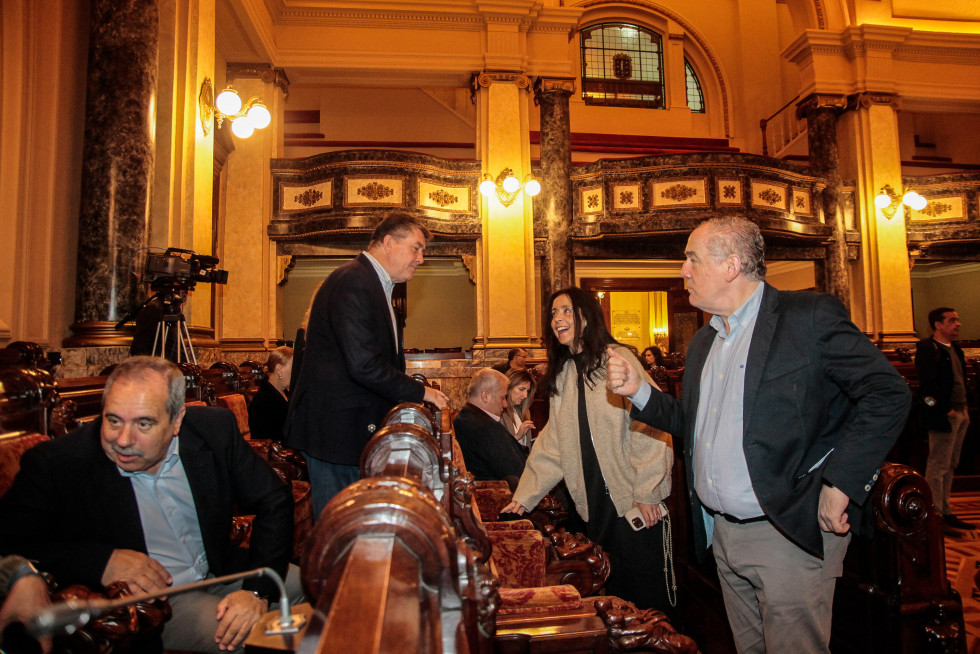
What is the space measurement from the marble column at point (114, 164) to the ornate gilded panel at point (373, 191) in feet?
11.7

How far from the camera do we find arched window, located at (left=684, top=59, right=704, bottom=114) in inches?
530

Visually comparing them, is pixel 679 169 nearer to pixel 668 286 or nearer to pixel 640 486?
pixel 668 286

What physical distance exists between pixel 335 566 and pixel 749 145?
1416cm

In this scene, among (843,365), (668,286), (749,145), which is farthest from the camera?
(749,145)

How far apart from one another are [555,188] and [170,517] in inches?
288

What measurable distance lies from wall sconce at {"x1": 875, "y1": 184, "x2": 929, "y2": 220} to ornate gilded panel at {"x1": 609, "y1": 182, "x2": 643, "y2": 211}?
12.2 feet

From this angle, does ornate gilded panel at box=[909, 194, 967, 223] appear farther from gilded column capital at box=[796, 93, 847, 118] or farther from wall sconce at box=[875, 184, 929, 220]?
gilded column capital at box=[796, 93, 847, 118]

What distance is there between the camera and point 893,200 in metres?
8.90

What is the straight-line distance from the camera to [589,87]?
12.9 m

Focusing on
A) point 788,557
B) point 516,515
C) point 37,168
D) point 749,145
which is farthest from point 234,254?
point 749,145

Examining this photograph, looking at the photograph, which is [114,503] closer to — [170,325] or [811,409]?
[811,409]

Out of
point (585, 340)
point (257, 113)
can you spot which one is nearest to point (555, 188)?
point (257, 113)

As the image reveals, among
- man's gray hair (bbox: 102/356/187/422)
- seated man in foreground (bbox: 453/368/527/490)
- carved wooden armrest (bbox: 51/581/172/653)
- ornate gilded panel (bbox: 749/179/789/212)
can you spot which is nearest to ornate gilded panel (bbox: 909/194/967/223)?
ornate gilded panel (bbox: 749/179/789/212)

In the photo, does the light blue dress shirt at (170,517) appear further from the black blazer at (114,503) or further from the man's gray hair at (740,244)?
the man's gray hair at (740,244)
